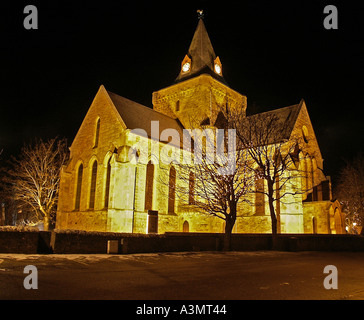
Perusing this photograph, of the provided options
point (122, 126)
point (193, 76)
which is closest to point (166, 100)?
point (193, 76)

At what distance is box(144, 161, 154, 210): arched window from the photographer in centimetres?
2536

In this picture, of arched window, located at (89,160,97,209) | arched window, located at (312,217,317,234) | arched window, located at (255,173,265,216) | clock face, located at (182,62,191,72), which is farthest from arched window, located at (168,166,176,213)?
clock face, located at (182,62,191,72)

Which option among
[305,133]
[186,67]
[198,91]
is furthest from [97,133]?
[305,133]

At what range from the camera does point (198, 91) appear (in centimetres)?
3359

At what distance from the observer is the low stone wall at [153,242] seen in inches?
565

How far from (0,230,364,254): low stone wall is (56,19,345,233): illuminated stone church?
3435 mm

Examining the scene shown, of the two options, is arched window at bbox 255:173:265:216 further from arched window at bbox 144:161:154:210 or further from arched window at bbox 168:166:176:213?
arched window at bbox 144:161:154:210

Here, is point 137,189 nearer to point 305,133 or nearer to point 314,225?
point 314,225

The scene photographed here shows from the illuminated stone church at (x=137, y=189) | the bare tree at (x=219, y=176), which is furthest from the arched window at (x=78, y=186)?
the bare tree at (x=219, y=176)

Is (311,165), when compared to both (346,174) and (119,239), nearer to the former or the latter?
(346,174)

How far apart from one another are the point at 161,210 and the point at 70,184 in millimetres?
8265

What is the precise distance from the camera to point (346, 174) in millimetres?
41000

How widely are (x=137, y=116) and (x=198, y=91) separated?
879 cm
